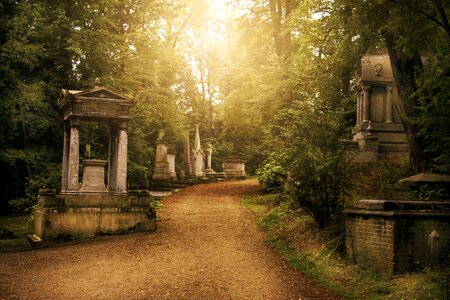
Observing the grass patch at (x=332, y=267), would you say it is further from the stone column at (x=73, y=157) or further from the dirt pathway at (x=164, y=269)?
the stone column at (x=73, y=157)

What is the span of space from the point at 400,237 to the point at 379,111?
493 inches

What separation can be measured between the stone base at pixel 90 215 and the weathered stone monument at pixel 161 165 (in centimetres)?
992

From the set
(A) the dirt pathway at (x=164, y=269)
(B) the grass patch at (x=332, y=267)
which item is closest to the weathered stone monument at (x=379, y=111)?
(B) the grass patch at (x=332, y=267)

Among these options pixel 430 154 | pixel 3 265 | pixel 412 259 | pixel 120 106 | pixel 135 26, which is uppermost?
pixel 135 26

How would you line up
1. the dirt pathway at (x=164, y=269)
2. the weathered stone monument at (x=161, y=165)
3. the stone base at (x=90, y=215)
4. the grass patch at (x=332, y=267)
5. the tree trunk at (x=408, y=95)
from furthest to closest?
1. the weathered stone monument at (x=161, y=165)
2. the stone base at (x=90, y=215)
3. the tree trunk at (x=408, y=95)
4. the dirt pathway at (x=164, y=269)
5. the grass patch at (x=332, y=267)

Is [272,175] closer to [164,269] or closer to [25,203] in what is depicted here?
[25,203]

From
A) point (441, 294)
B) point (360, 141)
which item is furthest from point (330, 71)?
point (441, 294)

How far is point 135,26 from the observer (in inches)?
841


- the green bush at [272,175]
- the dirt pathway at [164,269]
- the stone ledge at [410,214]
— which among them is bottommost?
the dirt pathway at [164,269]

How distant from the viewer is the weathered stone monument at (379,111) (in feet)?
59.6

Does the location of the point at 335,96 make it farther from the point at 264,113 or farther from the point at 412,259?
the point at 412,259

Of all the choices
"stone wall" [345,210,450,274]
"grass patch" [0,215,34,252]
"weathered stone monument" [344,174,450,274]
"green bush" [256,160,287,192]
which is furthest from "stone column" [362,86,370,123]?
"grass patch" [0,215,34,252]

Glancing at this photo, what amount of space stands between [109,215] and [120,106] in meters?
3.36

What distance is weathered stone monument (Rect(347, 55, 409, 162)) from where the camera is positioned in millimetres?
18172
